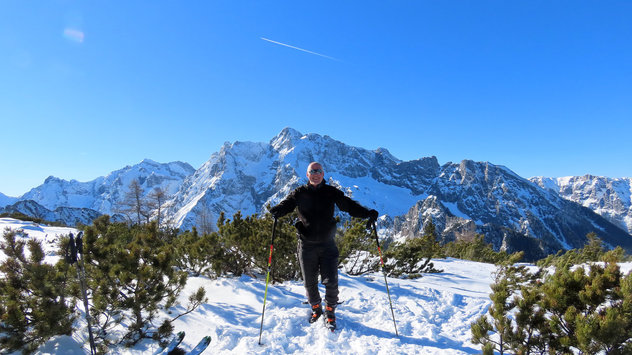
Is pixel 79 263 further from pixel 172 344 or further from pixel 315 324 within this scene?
pixel 315 324

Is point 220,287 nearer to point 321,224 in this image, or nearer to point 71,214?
point 321,224

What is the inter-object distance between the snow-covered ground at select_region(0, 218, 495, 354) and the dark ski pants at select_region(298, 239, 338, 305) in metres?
0.58

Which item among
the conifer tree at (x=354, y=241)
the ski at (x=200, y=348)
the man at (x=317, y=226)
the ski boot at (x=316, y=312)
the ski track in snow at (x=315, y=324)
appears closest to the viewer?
the ski at (x=200, y=348)

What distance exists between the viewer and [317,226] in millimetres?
4723

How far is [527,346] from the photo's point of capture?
3.17 metres

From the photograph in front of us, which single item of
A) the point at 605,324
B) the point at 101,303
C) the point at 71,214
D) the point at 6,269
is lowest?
the point at 71,214

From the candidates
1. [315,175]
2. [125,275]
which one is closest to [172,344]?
[125,275]

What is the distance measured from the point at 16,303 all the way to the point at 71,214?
696ft

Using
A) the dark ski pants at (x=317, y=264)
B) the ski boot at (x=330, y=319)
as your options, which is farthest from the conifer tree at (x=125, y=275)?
the ski boot at (x=330, y=319)

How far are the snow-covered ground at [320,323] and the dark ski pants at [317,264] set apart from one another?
23.0 inches

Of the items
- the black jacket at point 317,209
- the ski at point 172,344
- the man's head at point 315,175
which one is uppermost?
the man's head at point 315,175

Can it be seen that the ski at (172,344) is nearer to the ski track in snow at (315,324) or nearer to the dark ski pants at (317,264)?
the ski track in snow at (315,324)

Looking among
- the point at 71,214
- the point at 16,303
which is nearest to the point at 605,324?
the point at 16,303

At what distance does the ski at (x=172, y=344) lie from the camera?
11.8ft
